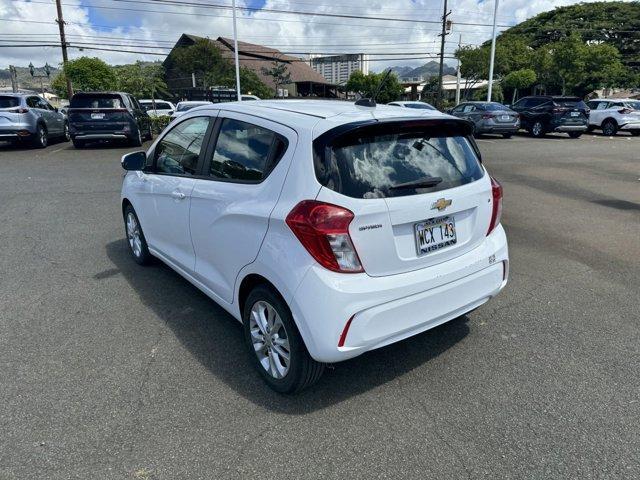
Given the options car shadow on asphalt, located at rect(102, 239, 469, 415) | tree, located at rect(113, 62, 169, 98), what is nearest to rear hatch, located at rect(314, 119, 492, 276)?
car shadow on asphalt, located at rect(102, 239, 469, 415)

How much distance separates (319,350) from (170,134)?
2612 millimetres

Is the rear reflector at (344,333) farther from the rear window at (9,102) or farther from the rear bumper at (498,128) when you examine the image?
the rear bumper at (498,128)

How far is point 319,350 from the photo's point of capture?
2.52 m

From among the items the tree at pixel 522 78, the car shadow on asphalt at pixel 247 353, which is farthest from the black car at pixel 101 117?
the tree at pixel 522 78

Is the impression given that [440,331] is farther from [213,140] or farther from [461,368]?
[213,140]

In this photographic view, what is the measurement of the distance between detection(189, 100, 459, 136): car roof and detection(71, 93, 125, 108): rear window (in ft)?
43.9

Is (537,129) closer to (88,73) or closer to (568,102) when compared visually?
(568,102)

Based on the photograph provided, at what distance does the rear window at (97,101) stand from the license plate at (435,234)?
14698 millimetres

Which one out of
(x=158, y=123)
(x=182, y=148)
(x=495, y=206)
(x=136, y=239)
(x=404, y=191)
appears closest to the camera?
(x=404, y=191)

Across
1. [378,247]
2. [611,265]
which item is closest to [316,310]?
[378,247]

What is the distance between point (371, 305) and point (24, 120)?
16.2 meters

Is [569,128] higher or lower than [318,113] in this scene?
lower

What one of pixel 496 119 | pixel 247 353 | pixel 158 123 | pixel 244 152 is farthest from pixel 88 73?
pixel 247 353

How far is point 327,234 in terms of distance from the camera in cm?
241
